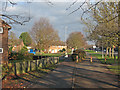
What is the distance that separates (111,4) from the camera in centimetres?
991

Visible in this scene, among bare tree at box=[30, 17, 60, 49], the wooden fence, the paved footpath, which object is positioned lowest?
the paved footpath

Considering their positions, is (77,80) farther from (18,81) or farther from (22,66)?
(22,66)

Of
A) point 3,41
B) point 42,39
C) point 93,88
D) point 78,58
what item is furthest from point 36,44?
point 93,88

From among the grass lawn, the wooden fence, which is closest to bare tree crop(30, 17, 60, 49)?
the wooden fence

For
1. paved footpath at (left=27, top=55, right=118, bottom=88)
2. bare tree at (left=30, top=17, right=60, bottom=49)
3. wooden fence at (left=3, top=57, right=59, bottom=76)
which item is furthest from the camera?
bare tree at (left=30, top=17, right=60, bottom=49)

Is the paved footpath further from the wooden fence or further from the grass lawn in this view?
the wooden fence

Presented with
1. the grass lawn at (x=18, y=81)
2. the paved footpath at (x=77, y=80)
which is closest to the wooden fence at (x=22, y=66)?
the grass lawn at (x=18, y=81)

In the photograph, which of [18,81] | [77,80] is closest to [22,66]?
[18,81]

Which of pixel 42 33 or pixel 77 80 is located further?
pixel 42 33

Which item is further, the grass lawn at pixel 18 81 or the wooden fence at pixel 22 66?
the wooden fence at pixel 22 66

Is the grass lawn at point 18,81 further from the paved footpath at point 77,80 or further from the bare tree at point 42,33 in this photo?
the bare tree at point 42,33

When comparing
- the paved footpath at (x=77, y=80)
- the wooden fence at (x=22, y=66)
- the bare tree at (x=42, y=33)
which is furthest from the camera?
the bare tree at (x=42, y=33)

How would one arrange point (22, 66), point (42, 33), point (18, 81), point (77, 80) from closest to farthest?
1. point (18, 81)
2. point (77, 80)
3. point (22, 66)
4. point (42, 33)

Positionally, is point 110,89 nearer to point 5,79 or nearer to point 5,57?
point 5,79
